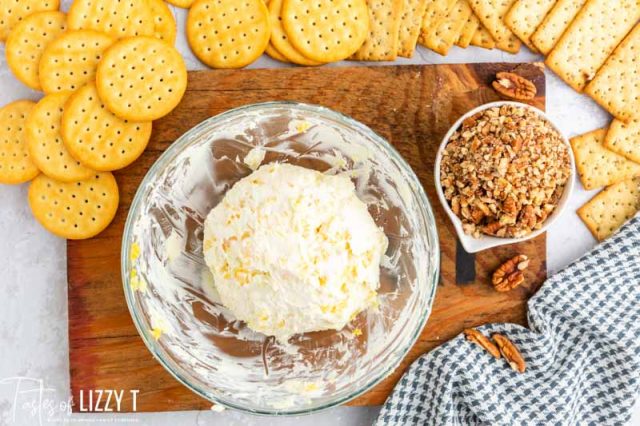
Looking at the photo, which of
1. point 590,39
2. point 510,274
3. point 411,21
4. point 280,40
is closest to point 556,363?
point 510,274

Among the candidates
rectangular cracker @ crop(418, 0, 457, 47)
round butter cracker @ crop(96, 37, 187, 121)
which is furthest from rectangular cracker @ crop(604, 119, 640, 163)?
round butter cracker @ crop(96, 37, 187, 121)

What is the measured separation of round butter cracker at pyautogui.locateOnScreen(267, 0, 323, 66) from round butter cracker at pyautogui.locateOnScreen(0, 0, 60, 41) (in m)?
0.50

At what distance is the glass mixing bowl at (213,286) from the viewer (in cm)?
129

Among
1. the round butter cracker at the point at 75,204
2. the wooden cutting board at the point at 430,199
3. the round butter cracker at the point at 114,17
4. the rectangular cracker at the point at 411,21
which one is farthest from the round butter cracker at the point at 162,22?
the rectangular cracker at the point at 411,21

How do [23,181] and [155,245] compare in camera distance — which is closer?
[155,245]

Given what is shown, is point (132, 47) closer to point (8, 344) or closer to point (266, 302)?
point (266, 302)

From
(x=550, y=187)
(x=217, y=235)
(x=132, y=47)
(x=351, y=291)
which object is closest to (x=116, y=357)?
(x=217, y=235)

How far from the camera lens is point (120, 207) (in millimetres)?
1440

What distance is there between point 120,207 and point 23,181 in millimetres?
243

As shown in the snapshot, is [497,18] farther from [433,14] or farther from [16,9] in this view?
[16,9]

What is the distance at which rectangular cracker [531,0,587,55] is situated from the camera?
1.49 metres

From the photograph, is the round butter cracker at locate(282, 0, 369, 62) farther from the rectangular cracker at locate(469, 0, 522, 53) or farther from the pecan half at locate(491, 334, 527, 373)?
the pecan half at locate(491, 334, 527, 373)

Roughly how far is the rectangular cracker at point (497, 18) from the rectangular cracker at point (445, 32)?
1.4 inches

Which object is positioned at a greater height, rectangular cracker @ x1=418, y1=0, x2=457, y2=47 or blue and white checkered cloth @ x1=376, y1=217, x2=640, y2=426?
rectangular cracker @ x1=418, y1=0, x2=457, y2=47
